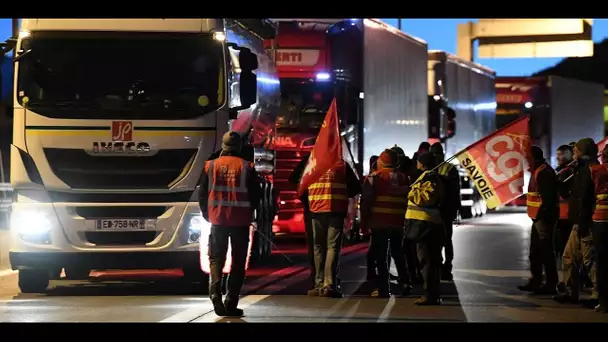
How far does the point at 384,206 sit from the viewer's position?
12.6m

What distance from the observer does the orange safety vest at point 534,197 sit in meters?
12.8

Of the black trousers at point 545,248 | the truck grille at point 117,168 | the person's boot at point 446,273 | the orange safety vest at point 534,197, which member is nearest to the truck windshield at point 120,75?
the truck grille at point 117,168

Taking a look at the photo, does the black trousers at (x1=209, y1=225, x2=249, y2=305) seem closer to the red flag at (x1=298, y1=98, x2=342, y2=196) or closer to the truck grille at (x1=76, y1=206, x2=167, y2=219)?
the truck grille at (x1=76, y1=206, x2=167, y2=219)

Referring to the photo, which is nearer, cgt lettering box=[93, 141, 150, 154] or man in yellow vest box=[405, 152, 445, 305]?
man in yellow vest box=[405, 152, 445, 305]

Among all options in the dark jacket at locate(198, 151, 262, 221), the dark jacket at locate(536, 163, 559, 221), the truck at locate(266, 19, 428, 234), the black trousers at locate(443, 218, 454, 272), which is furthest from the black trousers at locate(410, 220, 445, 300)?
the truck at locate(266, 19, 428, 234)

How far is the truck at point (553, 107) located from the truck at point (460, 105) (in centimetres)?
233

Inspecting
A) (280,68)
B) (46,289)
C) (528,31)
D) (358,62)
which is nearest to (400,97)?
(358,62)

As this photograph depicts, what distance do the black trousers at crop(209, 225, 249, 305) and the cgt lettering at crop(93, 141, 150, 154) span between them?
1.87 meters

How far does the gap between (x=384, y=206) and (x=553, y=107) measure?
26454 mm

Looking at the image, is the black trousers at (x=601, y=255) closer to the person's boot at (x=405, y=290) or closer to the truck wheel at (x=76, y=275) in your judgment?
the person's boot at (x=405, y=290)

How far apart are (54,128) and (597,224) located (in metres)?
5.79

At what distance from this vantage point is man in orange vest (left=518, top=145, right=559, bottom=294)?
41.9 feet

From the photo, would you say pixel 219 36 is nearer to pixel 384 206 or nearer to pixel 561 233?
pixel 384 206
